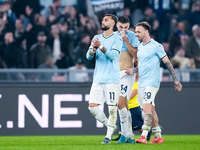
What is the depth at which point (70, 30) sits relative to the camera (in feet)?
47.2

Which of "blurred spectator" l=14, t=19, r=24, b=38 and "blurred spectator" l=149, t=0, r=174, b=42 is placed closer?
"blurred spectator" l=14, t=19, r=24, b=38

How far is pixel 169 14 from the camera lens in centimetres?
1517

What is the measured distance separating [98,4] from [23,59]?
2.88 metres

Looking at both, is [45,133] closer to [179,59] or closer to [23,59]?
[23,59]

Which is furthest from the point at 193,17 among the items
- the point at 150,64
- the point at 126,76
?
the point at 150,64

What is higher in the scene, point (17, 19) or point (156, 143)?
point (17, 19)

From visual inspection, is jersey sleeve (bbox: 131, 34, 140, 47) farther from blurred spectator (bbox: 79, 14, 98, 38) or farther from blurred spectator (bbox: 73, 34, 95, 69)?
blurred spectator (bbox: 79, 14, 98, 38)

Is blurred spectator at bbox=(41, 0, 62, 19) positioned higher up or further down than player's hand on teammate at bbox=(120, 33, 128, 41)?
higher up

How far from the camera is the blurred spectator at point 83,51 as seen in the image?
44.7ft

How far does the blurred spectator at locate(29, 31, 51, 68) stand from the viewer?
44.3 feet

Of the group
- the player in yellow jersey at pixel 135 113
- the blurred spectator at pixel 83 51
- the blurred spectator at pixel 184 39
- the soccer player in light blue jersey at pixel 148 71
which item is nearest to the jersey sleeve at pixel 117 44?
the soccer player in light blue jersey at pixel 148 71

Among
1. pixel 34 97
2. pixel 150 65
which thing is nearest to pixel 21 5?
pixel 34 97

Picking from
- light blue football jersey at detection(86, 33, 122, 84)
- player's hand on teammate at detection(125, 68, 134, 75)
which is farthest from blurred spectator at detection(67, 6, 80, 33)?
light blue football jersey at detection(86, 33, 122, 84)

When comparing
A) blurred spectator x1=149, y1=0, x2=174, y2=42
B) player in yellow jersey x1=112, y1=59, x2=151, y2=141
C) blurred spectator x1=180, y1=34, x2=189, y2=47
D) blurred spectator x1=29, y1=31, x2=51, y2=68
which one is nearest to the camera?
player in yellow jersey x1=112, y1=59, x2=151, y2=141
